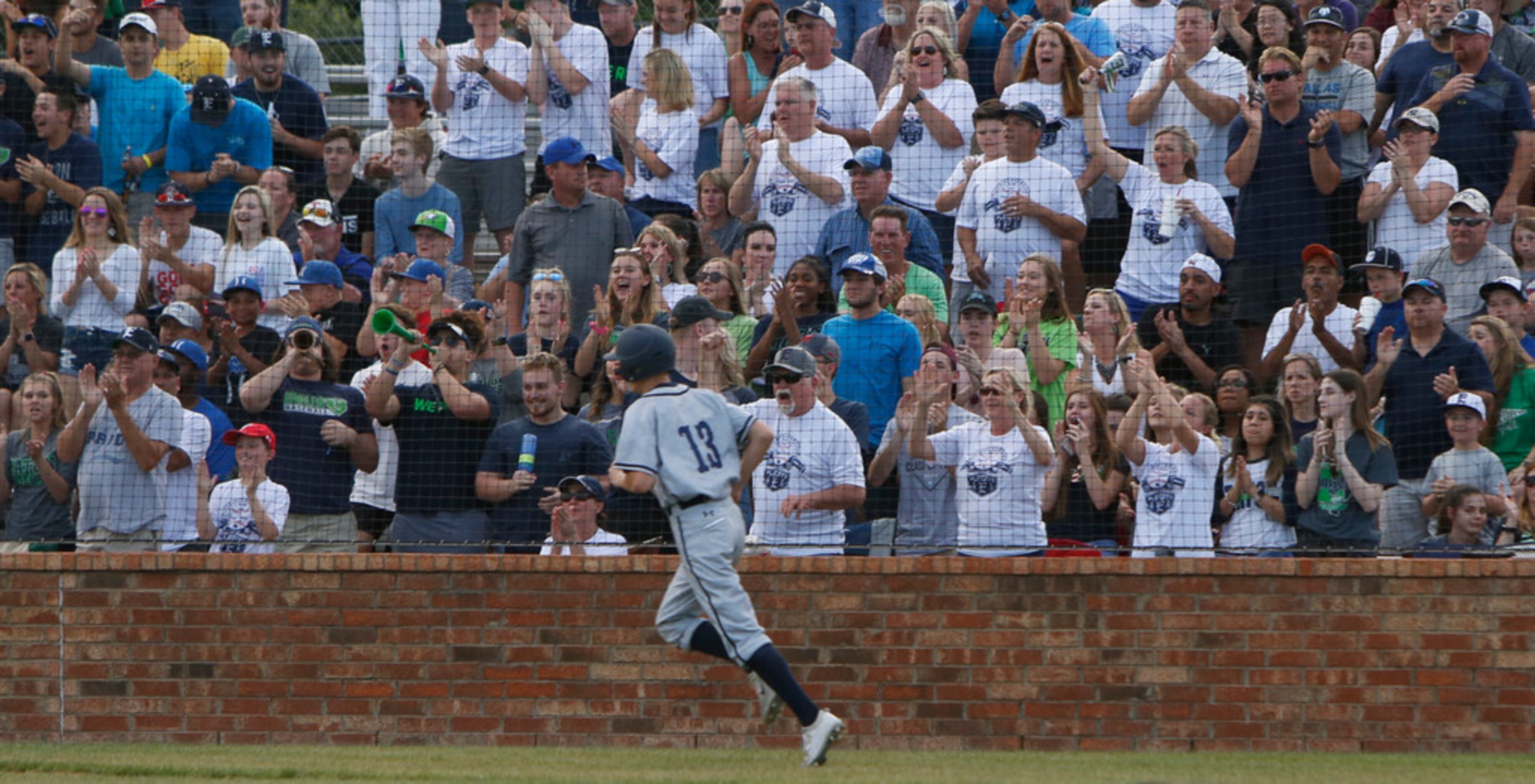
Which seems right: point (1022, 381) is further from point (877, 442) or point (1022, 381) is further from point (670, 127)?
point (670, 127)

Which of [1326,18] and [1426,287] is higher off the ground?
[1326,18]

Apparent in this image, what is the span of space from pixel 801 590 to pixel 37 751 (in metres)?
3.62

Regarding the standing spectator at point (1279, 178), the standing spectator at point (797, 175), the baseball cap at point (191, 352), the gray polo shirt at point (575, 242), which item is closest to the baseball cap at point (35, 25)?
the baseball cap at point (191, 352)

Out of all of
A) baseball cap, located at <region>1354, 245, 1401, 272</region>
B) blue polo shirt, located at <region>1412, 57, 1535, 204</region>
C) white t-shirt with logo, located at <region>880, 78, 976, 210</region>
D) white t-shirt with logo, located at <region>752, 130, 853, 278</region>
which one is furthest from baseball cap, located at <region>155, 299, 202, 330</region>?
blue polo shirt, located at <region>1412, 57, 1535, 204</region>

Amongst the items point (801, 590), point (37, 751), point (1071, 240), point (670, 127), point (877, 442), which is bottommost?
point (37, 751)

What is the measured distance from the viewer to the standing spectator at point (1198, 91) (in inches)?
456

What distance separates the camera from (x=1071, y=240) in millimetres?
11180

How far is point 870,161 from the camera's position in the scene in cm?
1100

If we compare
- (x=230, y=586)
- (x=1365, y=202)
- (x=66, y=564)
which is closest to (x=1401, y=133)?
(x=1365, y=202)

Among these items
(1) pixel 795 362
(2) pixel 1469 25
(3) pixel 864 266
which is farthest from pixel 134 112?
(2) pixel 1469 25

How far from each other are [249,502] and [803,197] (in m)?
4.06

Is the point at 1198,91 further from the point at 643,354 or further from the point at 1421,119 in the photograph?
the point at 643,354

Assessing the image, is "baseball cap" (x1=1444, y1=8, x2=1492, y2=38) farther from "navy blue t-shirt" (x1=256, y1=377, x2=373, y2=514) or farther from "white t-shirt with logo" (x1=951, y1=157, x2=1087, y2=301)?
"navy blue t-shirt" (x1=256, y1=377, x2=373, y2=514)

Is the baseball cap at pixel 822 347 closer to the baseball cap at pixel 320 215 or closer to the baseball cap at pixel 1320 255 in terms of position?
the baseball cap at pixel 1320 255
